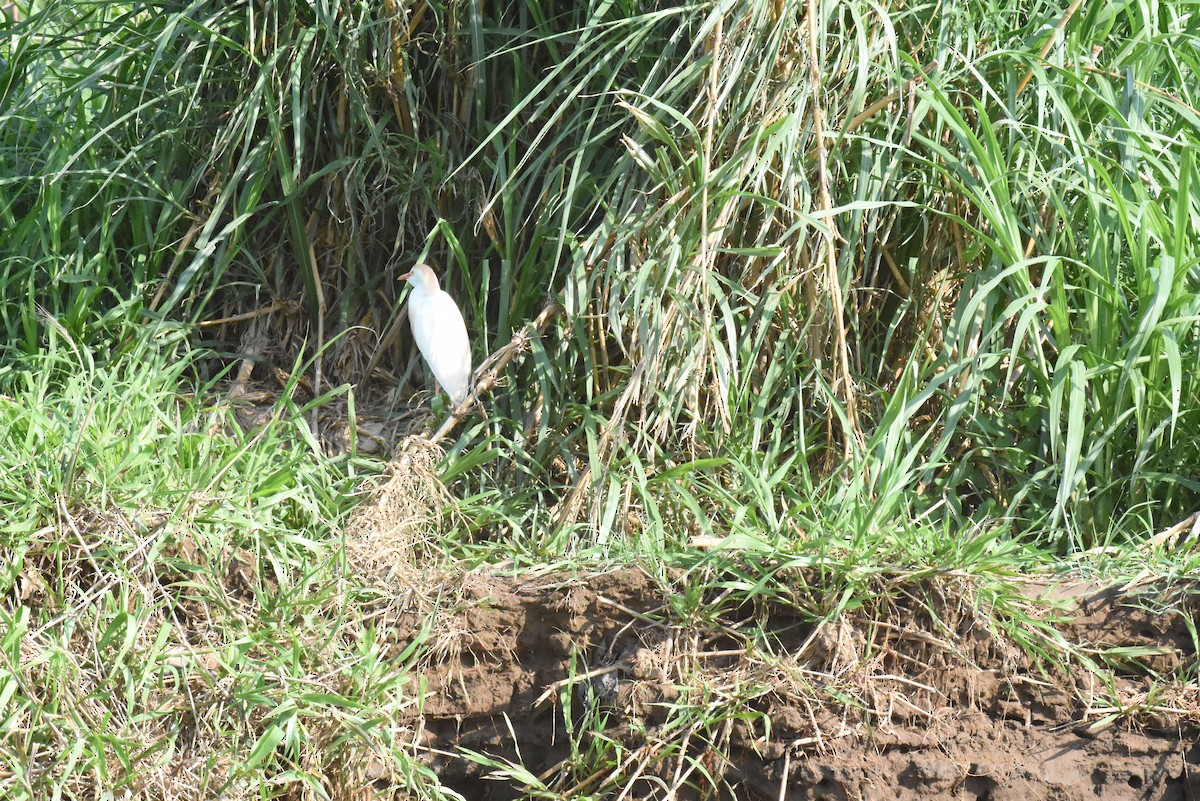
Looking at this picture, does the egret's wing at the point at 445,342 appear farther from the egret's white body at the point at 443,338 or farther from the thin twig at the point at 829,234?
the thin twig at the point at 829,234

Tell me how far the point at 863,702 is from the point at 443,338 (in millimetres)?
1221

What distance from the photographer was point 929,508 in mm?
2729

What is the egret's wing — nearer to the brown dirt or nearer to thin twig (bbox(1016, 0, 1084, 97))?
the brown dirt

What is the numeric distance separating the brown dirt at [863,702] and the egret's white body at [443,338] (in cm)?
62

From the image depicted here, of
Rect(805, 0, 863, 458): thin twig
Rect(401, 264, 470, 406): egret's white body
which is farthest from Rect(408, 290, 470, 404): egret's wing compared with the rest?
Rect(805, 0, 863, 458): thin twig

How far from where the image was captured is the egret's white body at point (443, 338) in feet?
9.32

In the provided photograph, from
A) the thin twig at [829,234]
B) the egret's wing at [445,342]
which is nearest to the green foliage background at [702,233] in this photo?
the thin twig at [829,234]

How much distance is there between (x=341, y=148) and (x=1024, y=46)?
1.69 m

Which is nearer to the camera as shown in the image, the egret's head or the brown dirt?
the brown dirt

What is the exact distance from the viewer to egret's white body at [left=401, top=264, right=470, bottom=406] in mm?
2842

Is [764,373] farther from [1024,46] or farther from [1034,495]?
[1024,46]

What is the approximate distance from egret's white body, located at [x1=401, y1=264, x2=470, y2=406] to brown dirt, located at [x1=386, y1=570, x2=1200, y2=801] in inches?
24.4

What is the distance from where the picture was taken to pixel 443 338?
284 cm

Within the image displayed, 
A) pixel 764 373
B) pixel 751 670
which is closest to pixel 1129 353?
pixel 764 373
